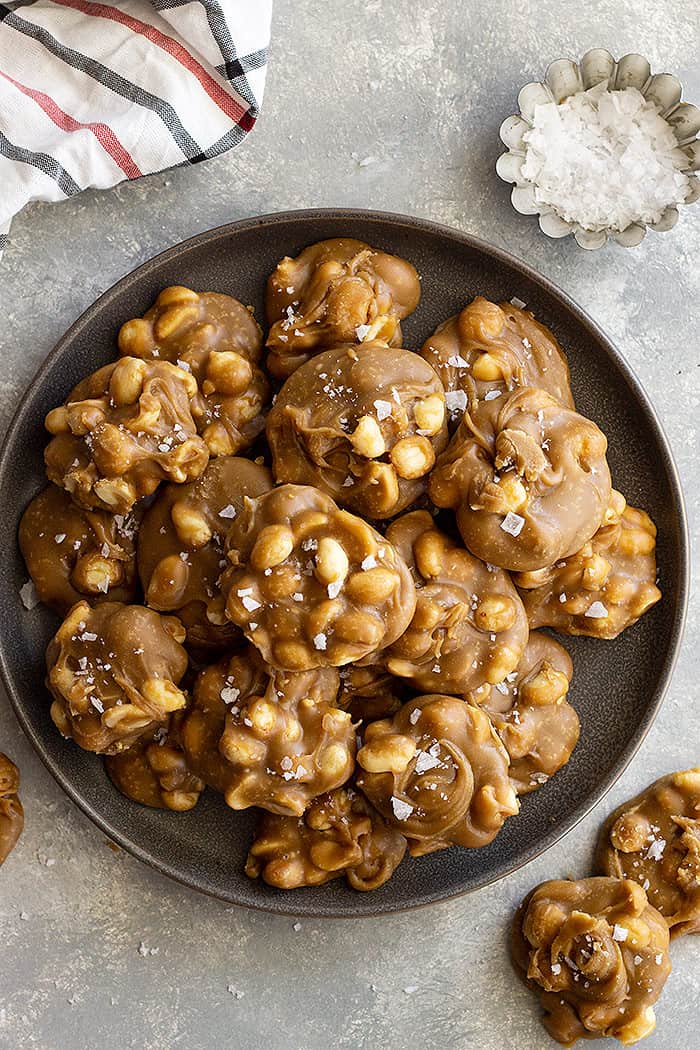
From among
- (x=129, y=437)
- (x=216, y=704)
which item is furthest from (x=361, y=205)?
(x=216, y=704)

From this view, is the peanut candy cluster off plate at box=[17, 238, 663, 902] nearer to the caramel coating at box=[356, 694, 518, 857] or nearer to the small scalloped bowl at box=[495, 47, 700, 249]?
the caramel coating at box=[356, 694, 518, 857]

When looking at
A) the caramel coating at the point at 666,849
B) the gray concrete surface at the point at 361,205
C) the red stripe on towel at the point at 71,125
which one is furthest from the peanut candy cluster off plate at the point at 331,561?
the red stripe on towel at the point at 71,125

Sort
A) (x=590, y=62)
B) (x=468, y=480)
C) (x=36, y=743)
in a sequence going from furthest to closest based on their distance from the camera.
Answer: (x=590, y=62) → (x=36, y=743) → (x=468, y=480)

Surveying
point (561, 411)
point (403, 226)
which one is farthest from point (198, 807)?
point (403, 226)

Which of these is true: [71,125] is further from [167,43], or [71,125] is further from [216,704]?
A: [216,704]

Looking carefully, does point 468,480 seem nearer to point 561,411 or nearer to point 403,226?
point 561,411

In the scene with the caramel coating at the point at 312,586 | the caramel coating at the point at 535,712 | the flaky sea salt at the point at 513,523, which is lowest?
the caramel coating at the point at 535,712

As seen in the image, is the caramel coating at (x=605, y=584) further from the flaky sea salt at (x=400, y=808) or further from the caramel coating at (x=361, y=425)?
the flaky sea salt at (x=400, y=808)

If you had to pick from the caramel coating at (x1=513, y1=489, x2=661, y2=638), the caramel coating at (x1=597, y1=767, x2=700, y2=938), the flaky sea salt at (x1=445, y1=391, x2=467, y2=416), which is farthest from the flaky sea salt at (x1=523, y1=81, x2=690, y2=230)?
the caramel coating at (x1=597, y1=767, x2=700, y2=938)
